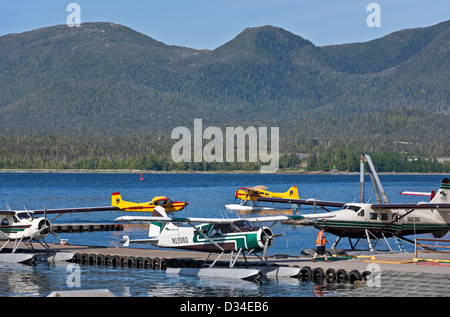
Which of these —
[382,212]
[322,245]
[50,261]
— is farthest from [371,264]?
[50,261]

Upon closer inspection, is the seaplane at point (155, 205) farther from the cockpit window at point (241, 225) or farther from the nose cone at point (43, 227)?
the cockpit window at point (241, 225)

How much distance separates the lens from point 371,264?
3039 centimetres

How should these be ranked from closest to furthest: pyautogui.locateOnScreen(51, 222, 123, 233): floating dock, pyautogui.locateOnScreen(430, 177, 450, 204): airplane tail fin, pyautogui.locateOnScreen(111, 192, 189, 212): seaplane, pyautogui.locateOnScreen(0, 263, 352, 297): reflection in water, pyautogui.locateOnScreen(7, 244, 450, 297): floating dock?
pyautogui.locateOnScreen(7, 244, 450, 297): floating dock < pyautogui.locateOnScreen(0, 263, 352, 297): reflection in water < pyautogui.locateOnScreen(430, 177, 450, 204): airplane tail fin < pyautogui.locateOnScreen(51, 222, 123, 233): floating dock < pyautogui.locateOnScreen(111, 192, 189, 212): seaplane

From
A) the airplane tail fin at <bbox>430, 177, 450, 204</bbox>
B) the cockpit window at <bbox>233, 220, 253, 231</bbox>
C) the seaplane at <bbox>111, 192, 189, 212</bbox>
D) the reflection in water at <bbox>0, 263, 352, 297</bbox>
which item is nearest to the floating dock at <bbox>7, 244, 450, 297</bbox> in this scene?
the reflection in water at <bbox>0, 263, 352, 297</bbox>

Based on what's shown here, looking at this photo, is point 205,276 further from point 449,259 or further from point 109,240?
point 109,240

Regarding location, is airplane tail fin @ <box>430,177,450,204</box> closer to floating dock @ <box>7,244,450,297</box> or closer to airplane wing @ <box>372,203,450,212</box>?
airplane wing @ <box>372,203,450,212</box>

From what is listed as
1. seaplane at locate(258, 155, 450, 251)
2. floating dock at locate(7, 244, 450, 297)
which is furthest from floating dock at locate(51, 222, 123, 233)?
seaplane at locate(258, 155, 450, 251)

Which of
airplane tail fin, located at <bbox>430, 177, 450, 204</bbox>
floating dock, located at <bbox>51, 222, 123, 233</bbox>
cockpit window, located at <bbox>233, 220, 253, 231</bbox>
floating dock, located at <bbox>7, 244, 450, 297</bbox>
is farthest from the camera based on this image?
floating dock, located at <bbox>51, 222, 123, 233</bbox>

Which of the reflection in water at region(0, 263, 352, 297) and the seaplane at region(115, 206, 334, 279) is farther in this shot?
the seaplane at region(115, 206, 334, 279)

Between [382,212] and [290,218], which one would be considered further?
[382,212]

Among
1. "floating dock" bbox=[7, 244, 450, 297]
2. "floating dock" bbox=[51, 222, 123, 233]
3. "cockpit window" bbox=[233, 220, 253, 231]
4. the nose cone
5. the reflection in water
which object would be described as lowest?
"floating dock" bbox=[51, 222, 123, 233]

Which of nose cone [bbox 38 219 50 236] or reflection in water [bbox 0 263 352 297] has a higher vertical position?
nose cone [bbox 38 219 50 236]

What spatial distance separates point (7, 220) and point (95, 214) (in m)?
49.8
